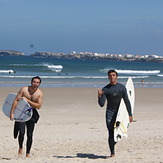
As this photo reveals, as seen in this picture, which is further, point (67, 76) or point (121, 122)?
point (67, 76)

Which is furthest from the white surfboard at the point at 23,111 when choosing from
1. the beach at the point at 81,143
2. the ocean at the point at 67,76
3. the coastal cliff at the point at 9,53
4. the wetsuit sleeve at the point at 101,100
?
the coastal cliff at the point at 9,53

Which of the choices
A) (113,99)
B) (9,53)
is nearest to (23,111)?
(113,99)

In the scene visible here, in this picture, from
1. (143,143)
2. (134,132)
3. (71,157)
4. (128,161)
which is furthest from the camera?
(134,132)

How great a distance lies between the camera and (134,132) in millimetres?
9625

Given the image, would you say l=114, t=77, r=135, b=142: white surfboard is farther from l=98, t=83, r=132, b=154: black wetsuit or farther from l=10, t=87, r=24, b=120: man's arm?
l=10, t=87, r=24, b=120: man's arm

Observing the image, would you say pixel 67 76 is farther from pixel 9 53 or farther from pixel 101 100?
pixel 9 53

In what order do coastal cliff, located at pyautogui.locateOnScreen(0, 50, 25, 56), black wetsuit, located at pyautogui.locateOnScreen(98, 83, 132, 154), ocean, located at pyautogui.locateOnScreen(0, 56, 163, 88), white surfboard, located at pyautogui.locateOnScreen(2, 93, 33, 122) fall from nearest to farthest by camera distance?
1. white surfboard, located at pyautogui.locateOnScreen(2, 93, 33, 122)
2. black wetsuit, located at pyautogui.locateOnScreen(98, 83, 132, 154)
3. ocean, located at pyautogui.locateOnScreen(0, 56, 163, 88)
4. coastal cliff, located at pyautogui.locateOnScreen(0, 50, 25, 56)

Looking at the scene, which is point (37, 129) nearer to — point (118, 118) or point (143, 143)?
point (143, 143)

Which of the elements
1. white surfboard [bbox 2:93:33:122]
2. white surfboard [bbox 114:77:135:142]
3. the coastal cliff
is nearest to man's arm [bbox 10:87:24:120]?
white surfboard [bbox 2:93:33:122]

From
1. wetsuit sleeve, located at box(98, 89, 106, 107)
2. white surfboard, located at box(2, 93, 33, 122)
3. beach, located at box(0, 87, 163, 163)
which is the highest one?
wetsuit sleeve, located at box(98, 89, 106, 107)

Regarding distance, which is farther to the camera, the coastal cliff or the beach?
the coastal cliff

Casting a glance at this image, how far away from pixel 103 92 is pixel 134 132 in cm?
317

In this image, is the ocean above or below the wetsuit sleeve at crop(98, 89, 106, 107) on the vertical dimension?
above

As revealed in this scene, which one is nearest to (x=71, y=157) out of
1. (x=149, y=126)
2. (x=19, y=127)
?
(x=19, y=127)
